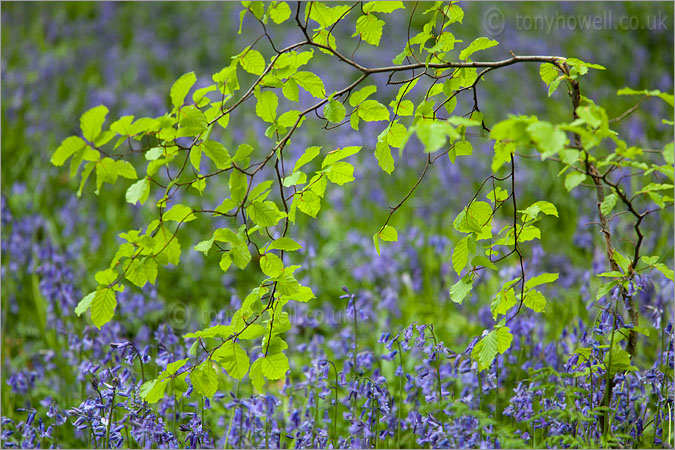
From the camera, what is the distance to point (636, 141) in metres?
4.95

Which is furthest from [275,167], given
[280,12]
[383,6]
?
[383,6]

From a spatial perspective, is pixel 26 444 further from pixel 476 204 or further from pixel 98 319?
pixel 476 204

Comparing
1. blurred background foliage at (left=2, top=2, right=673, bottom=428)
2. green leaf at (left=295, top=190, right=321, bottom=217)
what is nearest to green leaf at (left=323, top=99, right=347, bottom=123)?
green leaf at (left=295, top=190, right=321, bottom=217)

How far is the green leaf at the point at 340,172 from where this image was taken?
162 centimetres

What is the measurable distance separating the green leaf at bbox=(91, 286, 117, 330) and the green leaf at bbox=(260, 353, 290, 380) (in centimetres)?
42

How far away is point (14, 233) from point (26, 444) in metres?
2.13

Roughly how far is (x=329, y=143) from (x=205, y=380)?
453cm

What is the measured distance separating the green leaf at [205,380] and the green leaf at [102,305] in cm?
28

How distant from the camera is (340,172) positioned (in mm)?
1632

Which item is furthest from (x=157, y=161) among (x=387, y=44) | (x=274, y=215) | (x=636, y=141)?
(x=387, y=44)

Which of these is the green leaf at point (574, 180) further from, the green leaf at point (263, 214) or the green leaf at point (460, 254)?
the green leaf at point (263, 214)

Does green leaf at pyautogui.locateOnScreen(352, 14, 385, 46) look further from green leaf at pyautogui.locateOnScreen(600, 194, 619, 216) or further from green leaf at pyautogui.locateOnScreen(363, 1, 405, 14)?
green leaf at pyautogui.locateOnScreen(600, 194, 619, 216)

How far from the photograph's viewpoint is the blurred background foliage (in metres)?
3.73

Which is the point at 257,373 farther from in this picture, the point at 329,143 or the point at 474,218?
the point at 329,143
